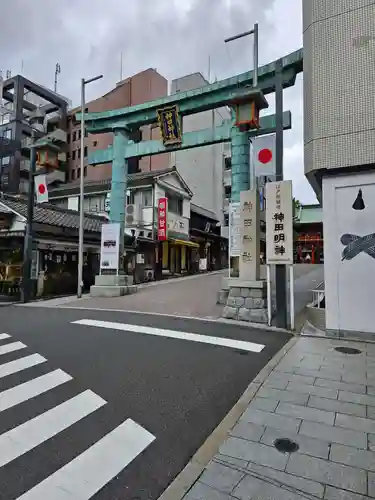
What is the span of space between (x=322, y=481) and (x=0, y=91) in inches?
2030

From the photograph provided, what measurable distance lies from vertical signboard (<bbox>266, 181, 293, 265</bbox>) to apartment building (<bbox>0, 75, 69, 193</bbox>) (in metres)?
34.2

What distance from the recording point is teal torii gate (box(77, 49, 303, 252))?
1139 cm

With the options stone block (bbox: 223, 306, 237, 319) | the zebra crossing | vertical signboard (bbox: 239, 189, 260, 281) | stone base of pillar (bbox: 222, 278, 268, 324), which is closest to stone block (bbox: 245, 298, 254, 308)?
stone base of pillar (bbox: 222, 278, 268, 324)

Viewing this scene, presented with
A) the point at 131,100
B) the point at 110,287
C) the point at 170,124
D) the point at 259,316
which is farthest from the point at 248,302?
the point at 131,100

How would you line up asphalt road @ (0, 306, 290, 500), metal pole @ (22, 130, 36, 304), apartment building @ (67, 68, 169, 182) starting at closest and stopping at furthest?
1. asphalt road @ (0, 306, 290, 500)
2. metal pole @ (22, 130, 36, 304)
3. apartment building @ (67, 68, 169, 182)

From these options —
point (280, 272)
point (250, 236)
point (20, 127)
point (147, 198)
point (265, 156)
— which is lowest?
point (280, 272)

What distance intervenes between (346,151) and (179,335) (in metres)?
5.54

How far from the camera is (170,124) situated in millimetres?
13859

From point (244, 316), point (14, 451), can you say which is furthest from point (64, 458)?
point (244, 316)

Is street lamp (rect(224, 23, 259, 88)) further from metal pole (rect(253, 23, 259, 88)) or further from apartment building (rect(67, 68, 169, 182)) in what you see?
apartment building (rect(67, 68, 169, 182))

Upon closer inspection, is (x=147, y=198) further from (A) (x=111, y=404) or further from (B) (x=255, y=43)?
(A) (x=111, y=404)

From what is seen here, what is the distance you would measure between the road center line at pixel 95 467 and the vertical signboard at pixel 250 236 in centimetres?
663

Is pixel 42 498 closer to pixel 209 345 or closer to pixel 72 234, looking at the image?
pixel 209 345

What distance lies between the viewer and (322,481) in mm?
2588
